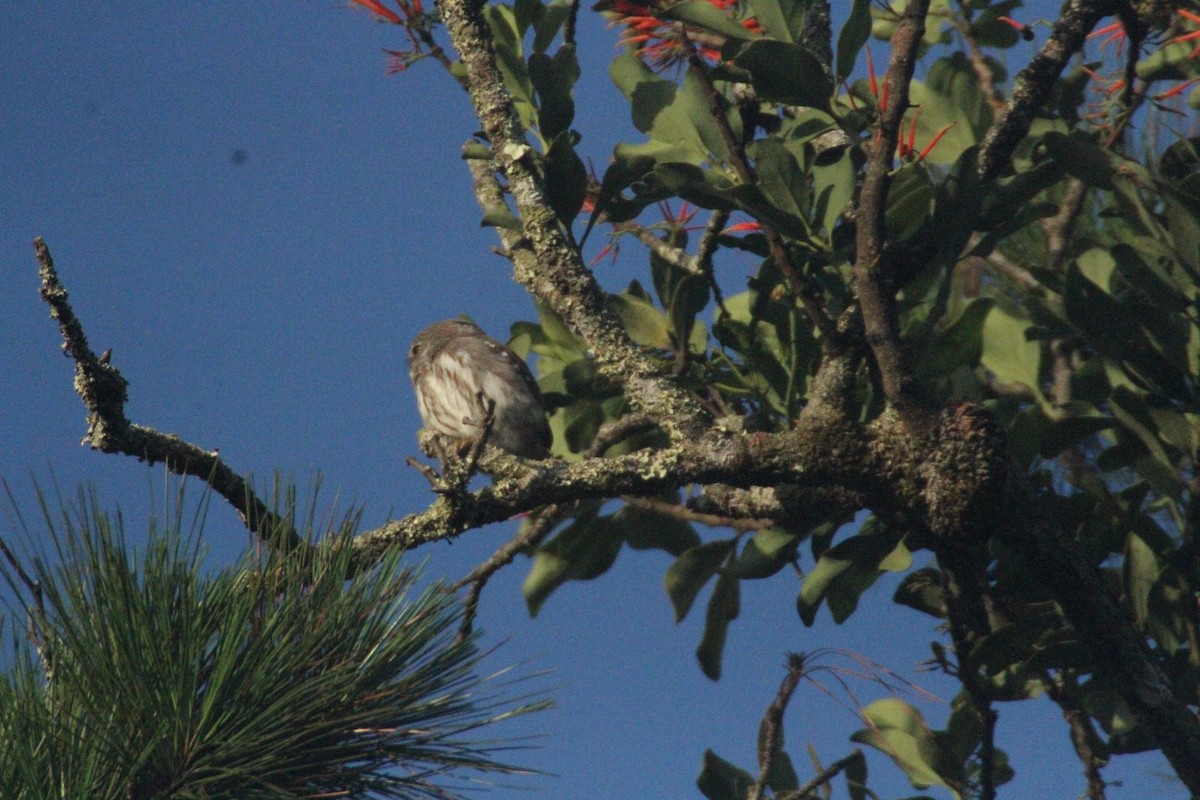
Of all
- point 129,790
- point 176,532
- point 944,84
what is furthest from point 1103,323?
point 129,790

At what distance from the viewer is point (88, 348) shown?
2.25 metres

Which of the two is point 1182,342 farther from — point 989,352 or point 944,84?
point 944,84

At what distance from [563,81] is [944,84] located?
856 mm

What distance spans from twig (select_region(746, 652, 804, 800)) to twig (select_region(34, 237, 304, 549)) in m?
1.06

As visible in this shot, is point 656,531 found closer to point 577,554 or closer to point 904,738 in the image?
point 577,554

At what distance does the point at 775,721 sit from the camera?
2773 mm

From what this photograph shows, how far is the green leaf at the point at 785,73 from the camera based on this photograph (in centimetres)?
238

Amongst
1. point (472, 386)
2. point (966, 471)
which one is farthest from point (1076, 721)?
point (472, 386)

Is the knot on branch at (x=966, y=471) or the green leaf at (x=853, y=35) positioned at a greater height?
the green leaf at (x=853, y=35)

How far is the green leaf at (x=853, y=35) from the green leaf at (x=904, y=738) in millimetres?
1535

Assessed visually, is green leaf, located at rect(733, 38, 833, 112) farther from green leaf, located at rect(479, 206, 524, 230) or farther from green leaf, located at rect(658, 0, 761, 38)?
green leaf, located at rect(479, 206, 524, 230)

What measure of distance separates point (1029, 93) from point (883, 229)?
477 millimetres

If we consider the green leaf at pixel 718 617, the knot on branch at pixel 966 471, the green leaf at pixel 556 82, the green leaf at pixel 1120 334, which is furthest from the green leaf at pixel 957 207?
the green leaf at pixel 718 617

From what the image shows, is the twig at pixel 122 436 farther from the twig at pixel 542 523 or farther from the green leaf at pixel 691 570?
the green leaf at pixel 691 570
